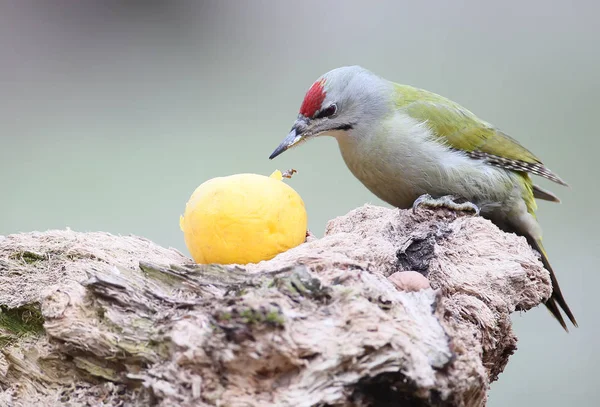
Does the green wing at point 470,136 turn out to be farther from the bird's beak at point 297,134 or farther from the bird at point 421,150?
the bird's beak at point 297,134

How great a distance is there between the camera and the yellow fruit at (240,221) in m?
1.76

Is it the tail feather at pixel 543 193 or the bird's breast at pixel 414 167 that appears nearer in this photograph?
the bird's breast at pixel 414 167

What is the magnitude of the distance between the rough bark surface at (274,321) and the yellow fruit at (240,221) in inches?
4.5

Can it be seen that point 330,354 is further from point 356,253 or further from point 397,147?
point 397,147

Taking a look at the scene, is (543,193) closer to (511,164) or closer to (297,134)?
(511,164)

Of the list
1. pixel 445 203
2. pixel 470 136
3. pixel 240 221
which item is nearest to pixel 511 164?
pixel 470 136

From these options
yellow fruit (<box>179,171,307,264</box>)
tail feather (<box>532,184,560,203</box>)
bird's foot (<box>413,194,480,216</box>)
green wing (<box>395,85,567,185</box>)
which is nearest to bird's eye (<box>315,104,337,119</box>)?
green wing (<box>395,85,567,185</box>)

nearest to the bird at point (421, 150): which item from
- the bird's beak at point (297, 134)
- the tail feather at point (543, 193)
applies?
the bird's beak at point (297, 134)

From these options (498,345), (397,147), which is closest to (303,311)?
(498,345)

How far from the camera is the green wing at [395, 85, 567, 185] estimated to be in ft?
7.94

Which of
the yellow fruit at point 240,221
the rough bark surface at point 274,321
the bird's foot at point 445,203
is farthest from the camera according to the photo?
the bird's foot at point 445,203

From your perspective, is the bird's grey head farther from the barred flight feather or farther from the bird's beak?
the barred flight feather

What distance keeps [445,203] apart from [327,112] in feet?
1.69

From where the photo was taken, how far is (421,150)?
232 cm
